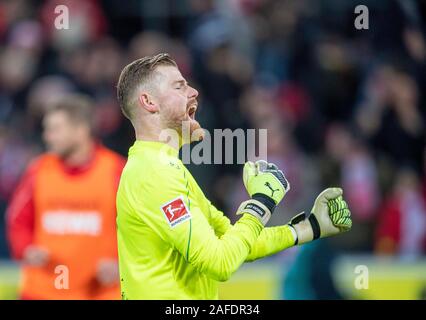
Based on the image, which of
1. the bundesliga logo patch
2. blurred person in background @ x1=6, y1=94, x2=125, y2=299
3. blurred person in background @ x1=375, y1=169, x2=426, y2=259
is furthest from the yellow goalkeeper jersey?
blurred person in background @ x1=375, y1=169, x2=426, y2=259

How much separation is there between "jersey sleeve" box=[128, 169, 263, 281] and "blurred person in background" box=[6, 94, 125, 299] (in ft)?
9.66

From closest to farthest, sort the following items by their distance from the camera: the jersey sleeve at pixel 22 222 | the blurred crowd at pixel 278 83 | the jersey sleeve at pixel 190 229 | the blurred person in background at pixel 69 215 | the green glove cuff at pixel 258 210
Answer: the jersey sleeve at pixel 190 229 → the green glove cuff at pixel 258 210 → the blurred person in background at pixel 69 215 → the jersey sleeve at pixel 22 222 → the blurred crowd at pixel 278 83

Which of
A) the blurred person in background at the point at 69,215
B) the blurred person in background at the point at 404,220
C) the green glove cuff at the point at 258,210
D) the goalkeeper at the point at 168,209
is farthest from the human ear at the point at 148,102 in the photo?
the blurred person in background at the point at 404,220

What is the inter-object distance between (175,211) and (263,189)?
488 mm

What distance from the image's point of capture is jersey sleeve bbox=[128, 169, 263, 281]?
4559 mm

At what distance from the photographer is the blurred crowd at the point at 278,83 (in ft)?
34.9

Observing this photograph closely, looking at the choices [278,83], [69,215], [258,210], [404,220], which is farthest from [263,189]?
[278,83]

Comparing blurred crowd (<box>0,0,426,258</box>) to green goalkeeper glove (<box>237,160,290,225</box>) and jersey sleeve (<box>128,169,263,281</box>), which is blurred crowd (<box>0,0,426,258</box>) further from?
jersey sleeve (<box>128,169,263,281</box>)

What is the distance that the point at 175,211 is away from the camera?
182 inches

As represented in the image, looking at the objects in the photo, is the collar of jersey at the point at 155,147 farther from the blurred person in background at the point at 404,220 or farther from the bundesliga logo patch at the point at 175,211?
the blurred person in background at the point at 404,220

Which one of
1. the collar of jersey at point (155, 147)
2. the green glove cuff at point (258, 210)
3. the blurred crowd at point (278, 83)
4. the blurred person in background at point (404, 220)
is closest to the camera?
the green glove cuff at point (258, 210)

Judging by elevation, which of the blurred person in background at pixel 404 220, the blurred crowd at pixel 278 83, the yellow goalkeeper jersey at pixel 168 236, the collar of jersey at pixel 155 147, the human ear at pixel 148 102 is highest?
the blurred crowd at pixel 278 83

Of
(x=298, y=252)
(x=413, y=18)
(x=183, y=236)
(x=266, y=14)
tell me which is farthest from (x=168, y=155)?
(x=266, y=14)

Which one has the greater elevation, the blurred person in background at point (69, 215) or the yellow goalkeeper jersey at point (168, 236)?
the blurred person in background at point (69, 215)
